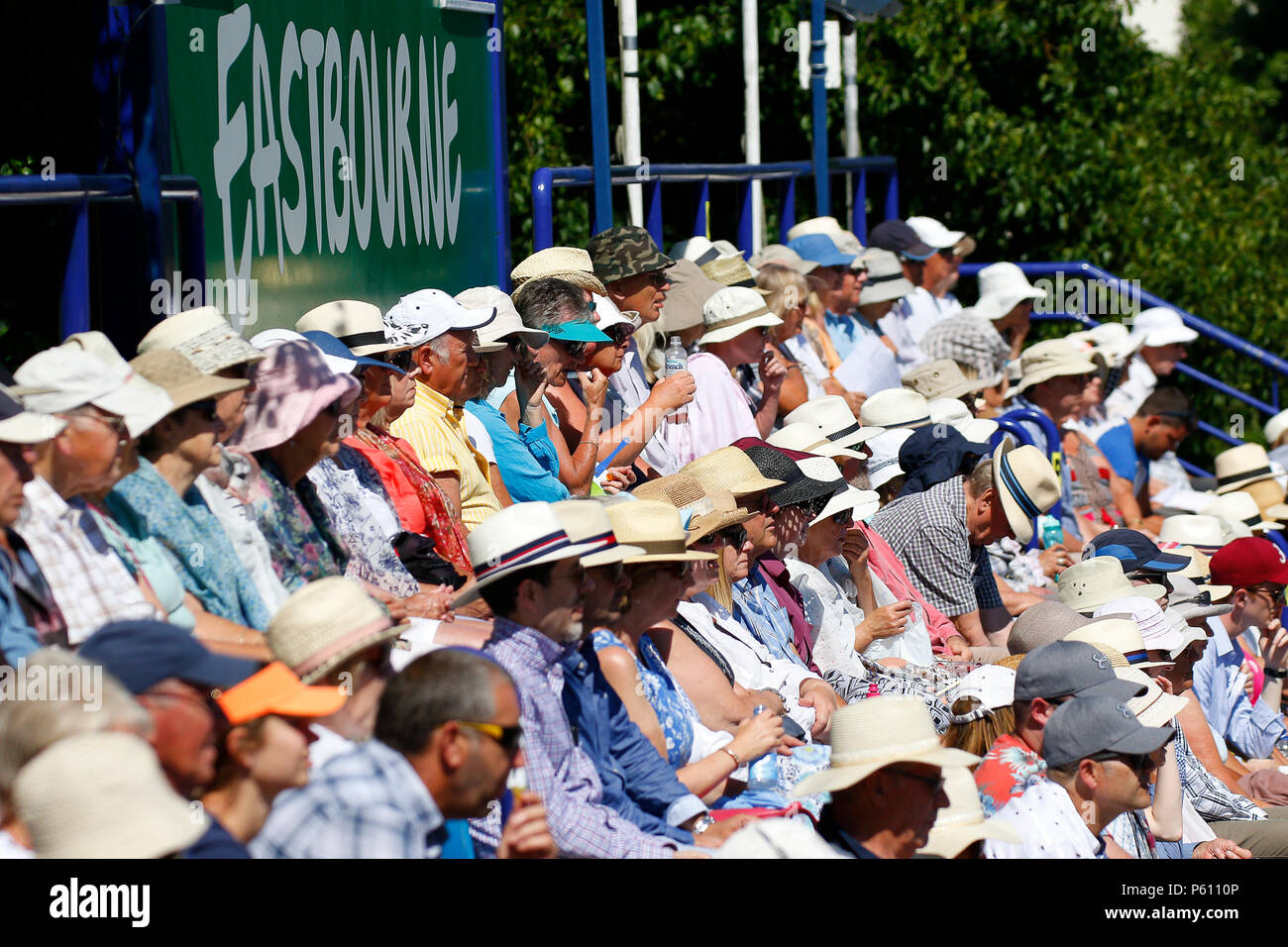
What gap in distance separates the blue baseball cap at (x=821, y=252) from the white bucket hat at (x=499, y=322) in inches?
128

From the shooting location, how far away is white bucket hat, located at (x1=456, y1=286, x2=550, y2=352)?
5.16 m

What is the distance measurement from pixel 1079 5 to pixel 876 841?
9701mm

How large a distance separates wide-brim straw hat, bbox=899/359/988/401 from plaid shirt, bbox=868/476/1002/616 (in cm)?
135

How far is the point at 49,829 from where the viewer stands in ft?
7.96

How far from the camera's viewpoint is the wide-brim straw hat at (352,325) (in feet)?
15.6

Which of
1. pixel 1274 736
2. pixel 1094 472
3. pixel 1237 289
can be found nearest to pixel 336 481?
pixel 1274 736

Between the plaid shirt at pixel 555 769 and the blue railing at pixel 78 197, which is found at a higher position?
the blue railing at pixel 78 197

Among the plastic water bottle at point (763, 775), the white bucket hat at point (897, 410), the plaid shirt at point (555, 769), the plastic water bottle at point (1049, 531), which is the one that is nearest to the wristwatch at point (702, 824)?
the plaid shirt at point (555, 769)

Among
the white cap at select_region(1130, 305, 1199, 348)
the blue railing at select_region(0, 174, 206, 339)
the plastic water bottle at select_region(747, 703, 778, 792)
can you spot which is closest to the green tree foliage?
the white cap at select_region(1130, 305, 1199, 348)

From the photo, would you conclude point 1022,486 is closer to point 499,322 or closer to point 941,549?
point 941,549

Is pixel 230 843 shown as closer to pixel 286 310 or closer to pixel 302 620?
pixel 302 620

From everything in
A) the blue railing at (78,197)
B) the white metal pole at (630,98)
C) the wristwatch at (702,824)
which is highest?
the white metal pole at (630,98)

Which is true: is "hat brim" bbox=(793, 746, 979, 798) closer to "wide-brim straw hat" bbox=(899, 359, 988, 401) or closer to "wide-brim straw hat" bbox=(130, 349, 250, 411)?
"wide-brim straw hat" bbox=(130, 349, 250, 411)

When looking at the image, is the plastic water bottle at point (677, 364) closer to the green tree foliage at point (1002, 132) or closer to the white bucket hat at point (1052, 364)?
the white bucket hat at point (1052, 364)
